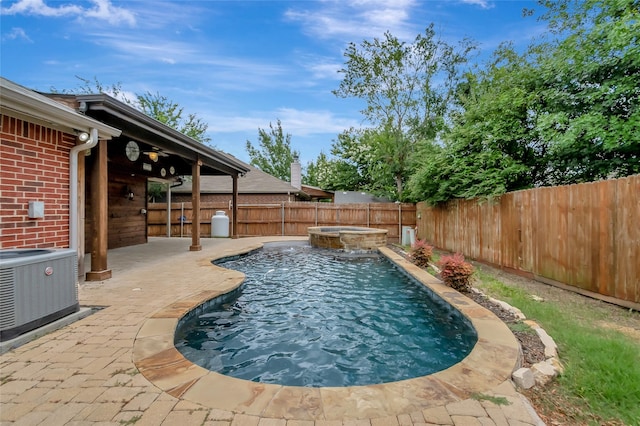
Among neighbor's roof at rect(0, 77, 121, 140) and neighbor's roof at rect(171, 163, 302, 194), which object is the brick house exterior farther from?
neighbor's roof at rect(171, 163, 302, 194)

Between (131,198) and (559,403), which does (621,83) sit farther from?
(131,198)

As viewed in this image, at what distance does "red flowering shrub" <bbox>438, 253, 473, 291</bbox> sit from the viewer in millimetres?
4871

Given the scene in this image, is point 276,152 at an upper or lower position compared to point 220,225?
upper

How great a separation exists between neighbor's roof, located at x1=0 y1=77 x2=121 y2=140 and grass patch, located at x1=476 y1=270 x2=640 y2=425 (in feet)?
17.9

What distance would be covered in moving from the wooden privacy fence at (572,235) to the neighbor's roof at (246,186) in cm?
1138

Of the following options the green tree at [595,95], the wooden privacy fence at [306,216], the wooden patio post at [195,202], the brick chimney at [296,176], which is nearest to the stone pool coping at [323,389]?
the green tree at [595,95]

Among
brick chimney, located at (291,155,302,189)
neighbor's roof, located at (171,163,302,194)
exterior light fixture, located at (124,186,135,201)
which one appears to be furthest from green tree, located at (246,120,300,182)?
exterior light fixture, located at (124,186,135,201)

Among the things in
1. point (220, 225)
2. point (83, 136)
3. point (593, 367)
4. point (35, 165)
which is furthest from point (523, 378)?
point (220, 225)

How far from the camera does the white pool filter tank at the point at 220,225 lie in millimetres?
A: 12891

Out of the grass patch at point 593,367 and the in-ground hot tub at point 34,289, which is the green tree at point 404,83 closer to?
the grass patch at point 593,367

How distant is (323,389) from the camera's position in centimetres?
209

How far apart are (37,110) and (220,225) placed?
945 centimetres

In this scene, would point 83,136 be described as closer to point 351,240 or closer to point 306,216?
point 351,240

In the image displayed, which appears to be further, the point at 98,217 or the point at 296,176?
the point at 296,176
